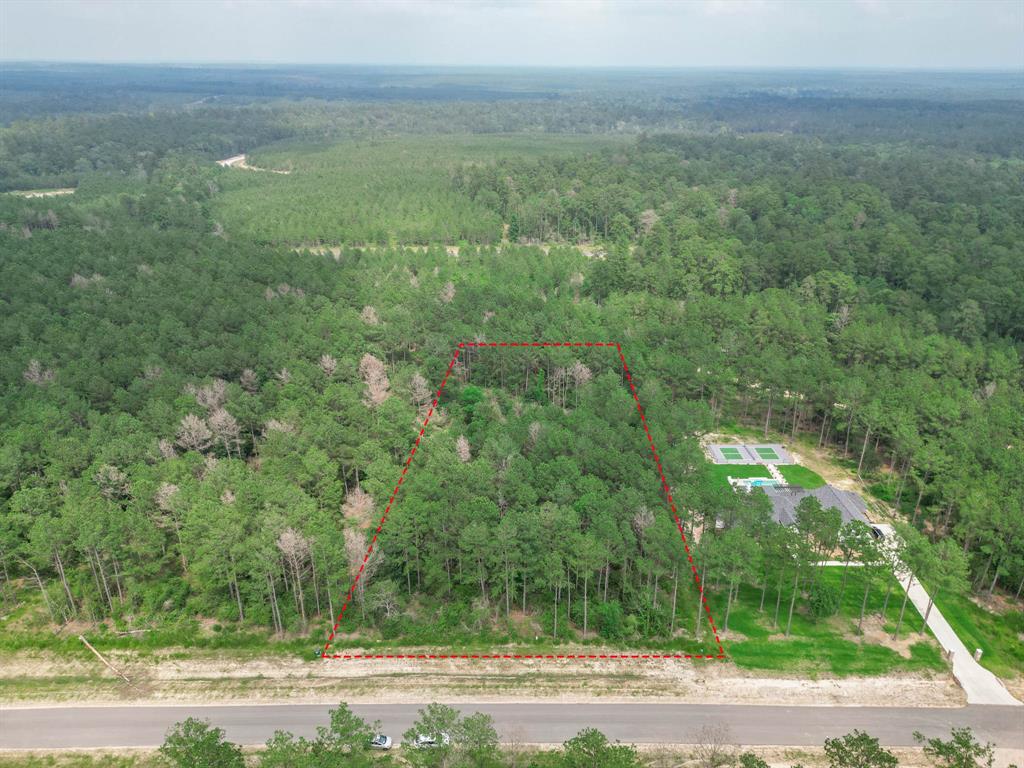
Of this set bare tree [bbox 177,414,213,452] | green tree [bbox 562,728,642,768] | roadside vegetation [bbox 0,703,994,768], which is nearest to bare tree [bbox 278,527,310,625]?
roadside vegetation [bbox 0,703,994,768]

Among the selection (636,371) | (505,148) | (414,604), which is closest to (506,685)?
(414,604)

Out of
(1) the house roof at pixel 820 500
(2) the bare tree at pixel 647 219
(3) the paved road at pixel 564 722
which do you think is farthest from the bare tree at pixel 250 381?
(2) the bare tree at pixel 647 219

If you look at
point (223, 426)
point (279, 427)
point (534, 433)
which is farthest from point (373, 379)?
point (534, 433)

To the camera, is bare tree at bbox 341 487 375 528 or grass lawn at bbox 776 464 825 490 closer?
bare tree at bbox 341 487 375 528

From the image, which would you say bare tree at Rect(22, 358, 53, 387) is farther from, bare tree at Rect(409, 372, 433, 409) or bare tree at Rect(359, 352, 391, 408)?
bare tree at Rect(409, 372, 433, 409)

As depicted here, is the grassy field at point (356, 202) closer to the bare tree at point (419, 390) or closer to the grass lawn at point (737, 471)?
the bare tree at point (419, 390)
